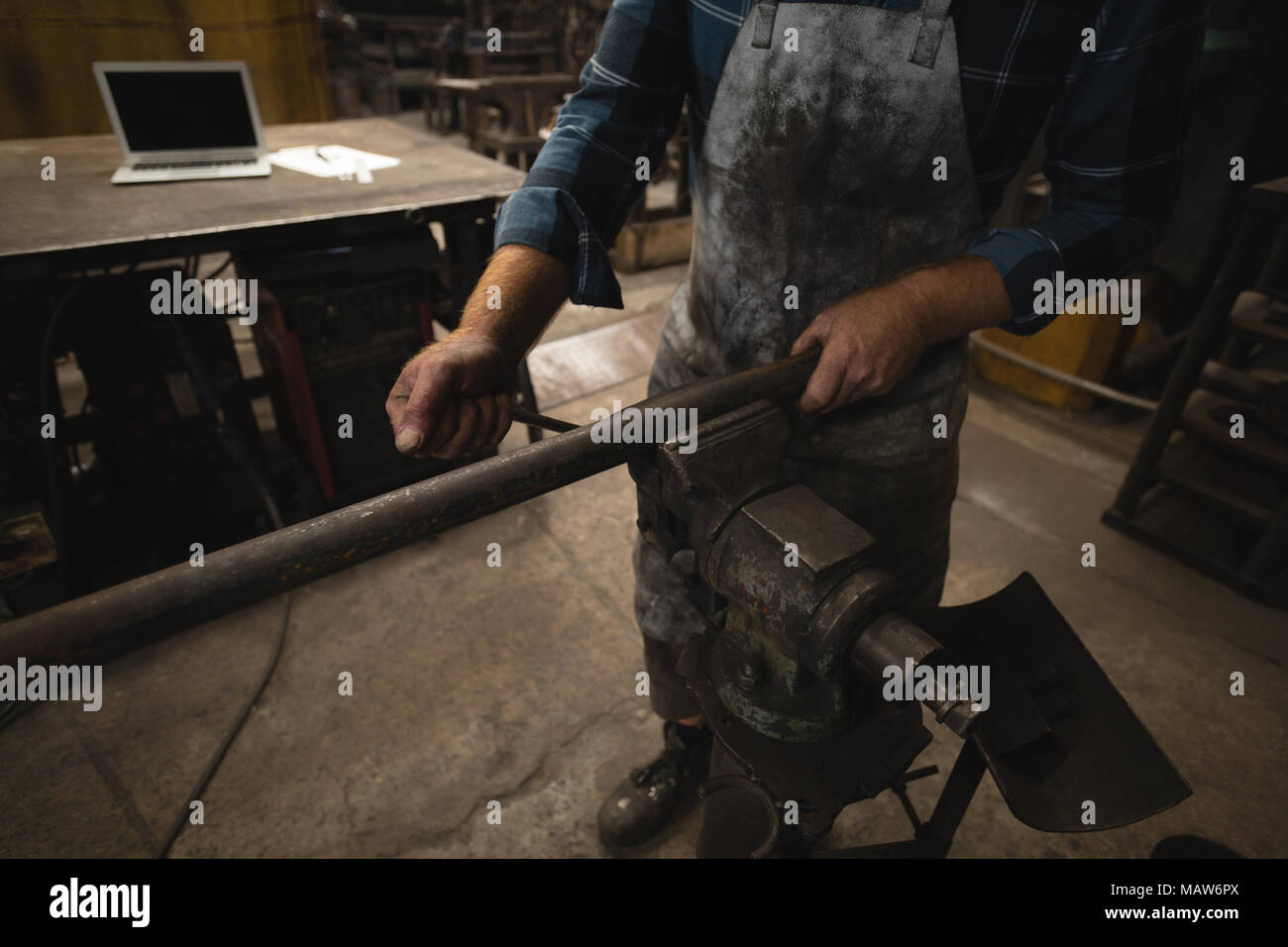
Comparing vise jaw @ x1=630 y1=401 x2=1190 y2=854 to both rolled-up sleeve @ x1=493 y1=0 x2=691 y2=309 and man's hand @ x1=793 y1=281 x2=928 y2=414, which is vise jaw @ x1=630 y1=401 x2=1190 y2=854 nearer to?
man's hand @ x1=793 y1=281 x2=928 y2=414

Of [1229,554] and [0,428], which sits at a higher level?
[0,428]

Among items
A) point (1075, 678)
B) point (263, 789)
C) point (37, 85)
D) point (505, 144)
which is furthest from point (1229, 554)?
point (37, 85)

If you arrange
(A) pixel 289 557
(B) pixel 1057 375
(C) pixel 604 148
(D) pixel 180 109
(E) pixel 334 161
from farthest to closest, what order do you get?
(B) pixel 1057 375
(E) pixel 334 161
(D) pixel 180 109
(C) pixel 604 148
(A) pixel 289 557

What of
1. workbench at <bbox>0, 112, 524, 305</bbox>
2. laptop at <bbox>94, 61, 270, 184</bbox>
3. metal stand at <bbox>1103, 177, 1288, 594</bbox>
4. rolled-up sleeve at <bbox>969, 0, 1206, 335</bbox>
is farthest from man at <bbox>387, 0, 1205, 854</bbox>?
laptop at <bbox>94, 61, 270, 184</bbox>

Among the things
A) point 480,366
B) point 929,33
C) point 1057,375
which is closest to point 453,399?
point 480,366

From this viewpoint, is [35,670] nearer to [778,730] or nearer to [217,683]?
[778,730]

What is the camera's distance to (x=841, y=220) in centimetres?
106

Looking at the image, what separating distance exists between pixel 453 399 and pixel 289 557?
1.08 ft

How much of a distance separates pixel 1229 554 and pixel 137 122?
4124 mm

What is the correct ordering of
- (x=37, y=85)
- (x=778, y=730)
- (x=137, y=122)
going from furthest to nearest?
(x=37, y=85) → (x=137, y=122) → (x=778, y=730)

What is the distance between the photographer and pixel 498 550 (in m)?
2.53

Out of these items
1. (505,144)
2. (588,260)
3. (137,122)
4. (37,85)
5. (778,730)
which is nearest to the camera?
(778,730)

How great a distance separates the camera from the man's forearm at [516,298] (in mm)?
1009

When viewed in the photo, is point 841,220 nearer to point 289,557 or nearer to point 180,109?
point 289,557
